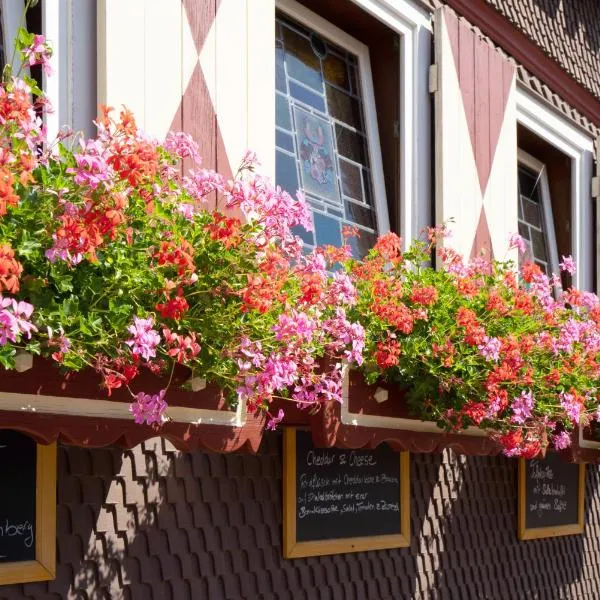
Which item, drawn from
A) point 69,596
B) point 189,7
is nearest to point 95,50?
point 189,7

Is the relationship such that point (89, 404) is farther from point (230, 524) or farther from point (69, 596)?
point (230, 524)

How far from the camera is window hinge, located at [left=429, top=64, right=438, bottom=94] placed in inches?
243

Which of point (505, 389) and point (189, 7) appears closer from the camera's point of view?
point (189, 7)

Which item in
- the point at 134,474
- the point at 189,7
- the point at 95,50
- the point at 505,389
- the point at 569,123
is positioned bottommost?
the point at 134,474

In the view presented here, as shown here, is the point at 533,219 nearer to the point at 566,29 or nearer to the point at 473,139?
the point at 566,29

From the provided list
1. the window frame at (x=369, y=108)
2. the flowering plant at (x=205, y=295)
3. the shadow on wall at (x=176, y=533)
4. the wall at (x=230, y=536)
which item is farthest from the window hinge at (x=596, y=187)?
the shadow on wall at (x=176, y=533)

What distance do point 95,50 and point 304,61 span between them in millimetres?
1866

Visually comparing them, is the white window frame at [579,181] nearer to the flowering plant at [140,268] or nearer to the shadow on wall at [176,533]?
the shadow on wall at [176,533]

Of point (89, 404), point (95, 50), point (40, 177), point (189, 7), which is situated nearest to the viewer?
point (40, 177)

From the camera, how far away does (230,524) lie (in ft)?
15.4

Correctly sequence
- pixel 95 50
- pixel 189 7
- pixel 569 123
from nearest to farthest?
pixel 95 50
pixel 189 7
pixel 569 123

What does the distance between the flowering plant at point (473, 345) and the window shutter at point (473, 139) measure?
2.92 ft

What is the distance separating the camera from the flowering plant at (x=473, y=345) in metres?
4.58

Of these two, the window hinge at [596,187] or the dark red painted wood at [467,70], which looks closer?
the dark red painted wood at [467,70]
